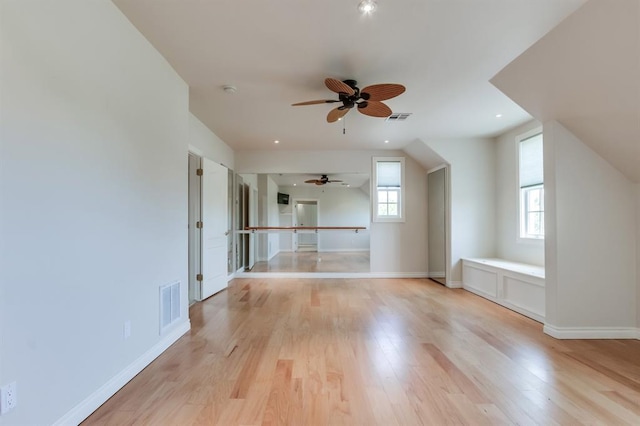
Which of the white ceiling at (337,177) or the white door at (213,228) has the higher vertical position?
the white ceiling at (337,177)

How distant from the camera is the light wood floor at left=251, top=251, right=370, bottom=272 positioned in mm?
6699

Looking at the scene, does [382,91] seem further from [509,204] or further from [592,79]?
[509,204]

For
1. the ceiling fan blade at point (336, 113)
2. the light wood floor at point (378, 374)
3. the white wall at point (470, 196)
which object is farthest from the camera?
the white wall at point (470, 196)

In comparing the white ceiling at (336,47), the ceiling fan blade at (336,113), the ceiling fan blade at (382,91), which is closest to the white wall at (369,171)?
the white ceiling at (336,47)

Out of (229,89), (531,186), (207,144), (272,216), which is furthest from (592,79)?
(272,216)

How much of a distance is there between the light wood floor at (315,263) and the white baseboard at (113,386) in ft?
12.7

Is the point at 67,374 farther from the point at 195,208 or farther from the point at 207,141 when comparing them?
the point at 207,141

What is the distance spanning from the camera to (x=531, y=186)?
438 cm

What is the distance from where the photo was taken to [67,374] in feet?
5.28

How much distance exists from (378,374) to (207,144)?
13.3ft

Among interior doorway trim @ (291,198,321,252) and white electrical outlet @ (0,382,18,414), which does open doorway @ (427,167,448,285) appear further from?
white electrical outlet @ (0,382,18,414)

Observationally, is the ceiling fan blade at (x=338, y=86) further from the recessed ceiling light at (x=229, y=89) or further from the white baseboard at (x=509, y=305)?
Answer: the white baseboard at (x=509, y=305)

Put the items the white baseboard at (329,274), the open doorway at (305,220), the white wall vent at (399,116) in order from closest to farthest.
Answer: the white wall vent at (399,116) → the white baseboard at (329,274) → the open doorway at (305,220)

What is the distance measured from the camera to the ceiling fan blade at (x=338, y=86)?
254 centimetres
